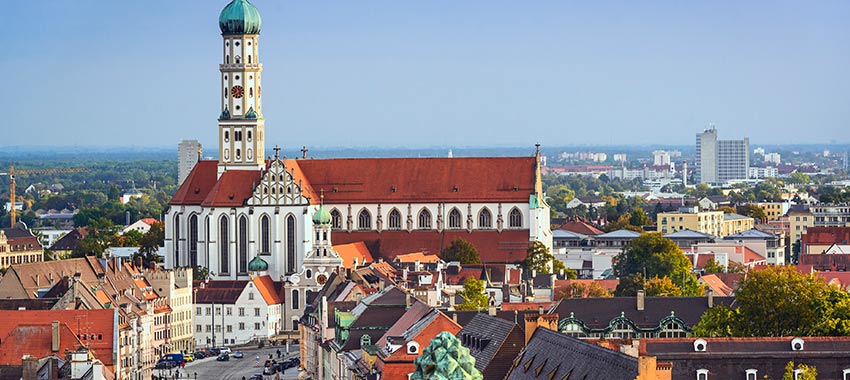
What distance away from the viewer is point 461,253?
155625 mm

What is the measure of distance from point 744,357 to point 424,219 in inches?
3852

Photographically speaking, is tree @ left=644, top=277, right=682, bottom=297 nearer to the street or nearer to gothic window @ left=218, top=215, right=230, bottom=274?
the street

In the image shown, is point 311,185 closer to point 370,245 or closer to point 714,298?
point 370,245

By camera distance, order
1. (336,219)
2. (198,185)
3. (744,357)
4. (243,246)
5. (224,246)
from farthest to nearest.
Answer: (336,219) < (198,185) < (224,246) < (243,246) < (744,357)

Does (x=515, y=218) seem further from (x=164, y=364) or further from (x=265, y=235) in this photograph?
(x=164, y=364)

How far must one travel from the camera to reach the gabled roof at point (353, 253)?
148750 millimetres

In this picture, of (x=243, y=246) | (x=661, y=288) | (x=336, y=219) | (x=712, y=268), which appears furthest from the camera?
(x=336, y=219)

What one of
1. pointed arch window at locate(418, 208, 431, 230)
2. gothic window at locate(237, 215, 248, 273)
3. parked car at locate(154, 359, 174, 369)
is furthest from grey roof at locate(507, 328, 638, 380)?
pointed arch window at locate(418, 208, 431, 230)

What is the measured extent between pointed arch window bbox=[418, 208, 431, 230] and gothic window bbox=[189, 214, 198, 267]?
16.2 m

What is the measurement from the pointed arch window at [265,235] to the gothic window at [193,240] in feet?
15.3

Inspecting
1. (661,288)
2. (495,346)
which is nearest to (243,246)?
(661,288)

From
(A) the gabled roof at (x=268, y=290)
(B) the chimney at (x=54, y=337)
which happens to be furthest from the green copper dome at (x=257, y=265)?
(B) the chimney at (x=54, y=337)

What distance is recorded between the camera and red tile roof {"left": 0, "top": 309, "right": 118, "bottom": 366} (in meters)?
93.0

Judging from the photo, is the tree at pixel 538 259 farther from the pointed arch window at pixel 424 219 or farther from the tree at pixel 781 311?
the tree at pixel 781 311
